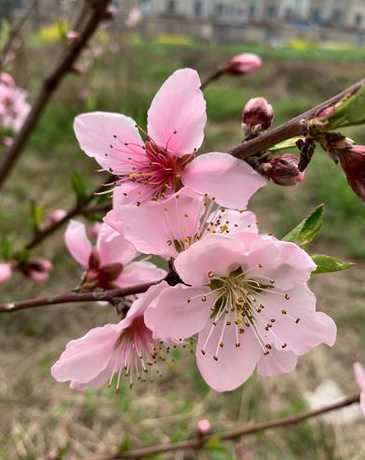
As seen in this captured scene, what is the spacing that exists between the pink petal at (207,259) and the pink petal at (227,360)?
0.08 meters

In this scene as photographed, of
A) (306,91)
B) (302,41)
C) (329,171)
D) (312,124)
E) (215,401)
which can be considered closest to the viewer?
(312,124)

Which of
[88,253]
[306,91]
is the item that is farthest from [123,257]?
[306,91]

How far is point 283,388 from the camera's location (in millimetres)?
2287

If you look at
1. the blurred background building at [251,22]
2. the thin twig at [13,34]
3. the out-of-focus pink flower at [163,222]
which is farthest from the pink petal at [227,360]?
the blurred background building at [251,22]

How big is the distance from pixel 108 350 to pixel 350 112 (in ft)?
1.17

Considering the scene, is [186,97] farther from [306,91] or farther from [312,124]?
[306,91]

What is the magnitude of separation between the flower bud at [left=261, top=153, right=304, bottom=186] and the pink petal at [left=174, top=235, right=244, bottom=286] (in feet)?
0.22

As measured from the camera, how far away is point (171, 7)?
12023 mm

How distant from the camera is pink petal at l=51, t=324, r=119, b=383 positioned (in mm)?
578

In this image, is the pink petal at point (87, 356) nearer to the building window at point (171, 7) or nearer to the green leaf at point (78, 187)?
the green leaf at point (78, 187)

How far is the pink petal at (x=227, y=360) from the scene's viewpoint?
22.6 inches

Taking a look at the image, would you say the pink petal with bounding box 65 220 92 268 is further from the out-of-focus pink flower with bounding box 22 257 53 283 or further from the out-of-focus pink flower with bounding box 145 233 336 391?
the out-of-focus pink flower with bounding box 22 257 53 283

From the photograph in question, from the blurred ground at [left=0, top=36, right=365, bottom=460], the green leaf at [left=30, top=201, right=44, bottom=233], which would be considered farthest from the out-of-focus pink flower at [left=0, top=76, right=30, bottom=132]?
the green leaf at [left=30, top=201, right=44, bottom=233]

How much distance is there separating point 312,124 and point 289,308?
0.19 meters
